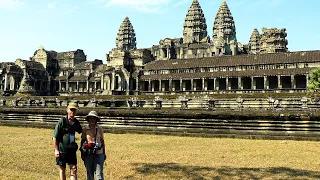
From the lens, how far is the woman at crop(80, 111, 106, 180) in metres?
6.60

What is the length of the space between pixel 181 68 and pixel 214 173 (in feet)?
173

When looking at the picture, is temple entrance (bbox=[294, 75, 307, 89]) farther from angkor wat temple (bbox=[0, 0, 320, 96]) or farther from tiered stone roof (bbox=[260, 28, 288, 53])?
tiered stone roof (bbox=[260, 28, 288, 53])

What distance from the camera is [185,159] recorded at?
1043 centimetres

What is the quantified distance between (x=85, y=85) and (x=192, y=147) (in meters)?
68.2

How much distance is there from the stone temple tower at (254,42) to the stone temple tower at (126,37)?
38428 mm

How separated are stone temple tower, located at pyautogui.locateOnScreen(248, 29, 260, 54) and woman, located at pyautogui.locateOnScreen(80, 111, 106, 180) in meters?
101

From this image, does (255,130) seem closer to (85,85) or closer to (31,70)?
(85,85)

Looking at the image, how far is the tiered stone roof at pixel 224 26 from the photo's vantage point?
102 metres

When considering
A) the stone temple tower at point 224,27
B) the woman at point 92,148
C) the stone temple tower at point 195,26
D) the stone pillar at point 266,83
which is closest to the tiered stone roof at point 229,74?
the stone pillar at point 266,83

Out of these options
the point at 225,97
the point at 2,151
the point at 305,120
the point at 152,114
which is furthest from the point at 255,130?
the point at 225,97

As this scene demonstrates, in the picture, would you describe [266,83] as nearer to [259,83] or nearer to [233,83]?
[259,83]

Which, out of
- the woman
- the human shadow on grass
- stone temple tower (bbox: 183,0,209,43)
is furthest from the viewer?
stone temple tower (bbox: 183,0,209,43)

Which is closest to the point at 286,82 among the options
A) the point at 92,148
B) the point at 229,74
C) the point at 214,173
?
the point at 229,74

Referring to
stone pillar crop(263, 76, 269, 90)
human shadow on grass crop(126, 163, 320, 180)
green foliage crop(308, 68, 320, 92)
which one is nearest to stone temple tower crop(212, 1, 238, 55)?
stone pillar crop(263, 76, 269, 90)
